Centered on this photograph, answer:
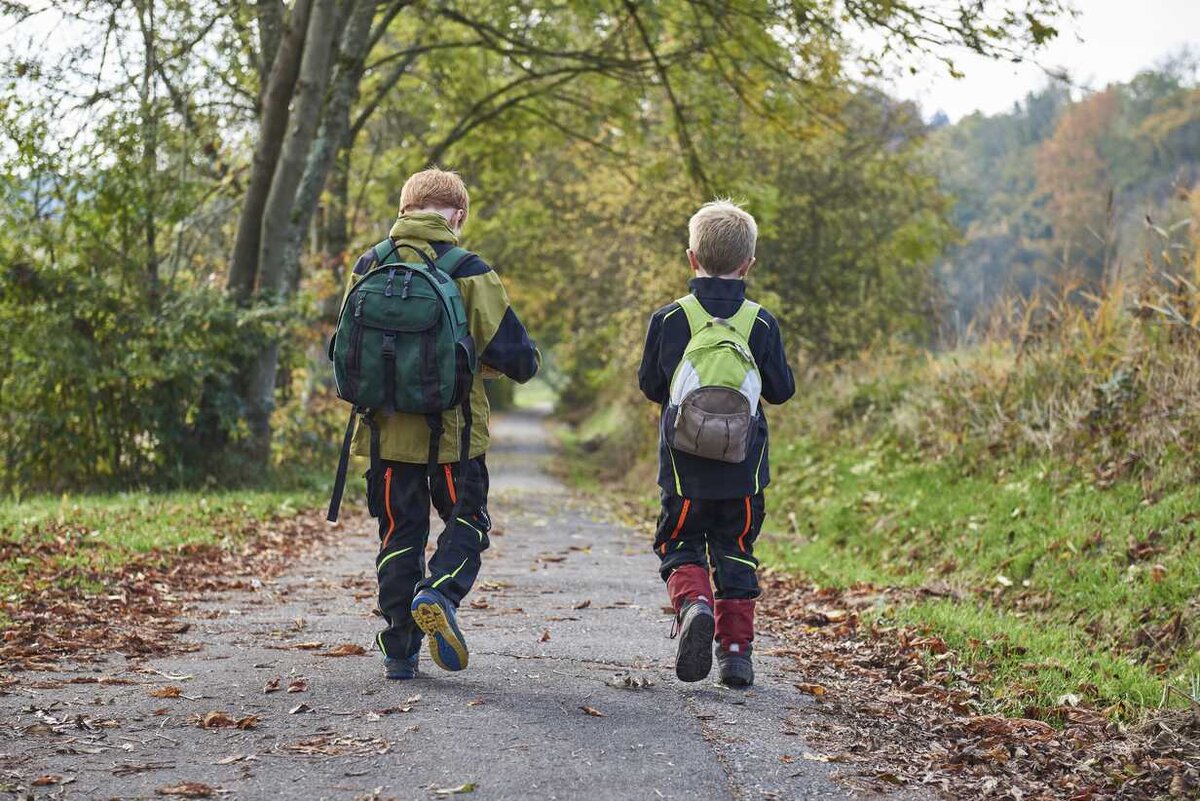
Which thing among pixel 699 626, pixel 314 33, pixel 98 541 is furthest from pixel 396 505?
pixel 314 33

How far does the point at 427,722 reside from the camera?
406 centimetres

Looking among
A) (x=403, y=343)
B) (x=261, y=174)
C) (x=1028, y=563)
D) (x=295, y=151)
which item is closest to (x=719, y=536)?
(x=403, y=343)

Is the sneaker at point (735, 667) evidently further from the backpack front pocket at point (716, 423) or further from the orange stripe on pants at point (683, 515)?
the backpack front pocket at point (716, 423)

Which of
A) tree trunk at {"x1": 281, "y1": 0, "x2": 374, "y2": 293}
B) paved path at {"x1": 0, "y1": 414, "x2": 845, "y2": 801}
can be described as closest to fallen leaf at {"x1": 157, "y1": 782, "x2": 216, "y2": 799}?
paved path at {"x1": 0, "y1": 414, "x2": 845, "y2": 801}

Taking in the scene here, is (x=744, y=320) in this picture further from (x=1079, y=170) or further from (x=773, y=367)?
(x=1079, y=170)

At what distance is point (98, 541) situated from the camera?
26.1 ft

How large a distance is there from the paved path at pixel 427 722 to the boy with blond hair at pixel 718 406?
401mm

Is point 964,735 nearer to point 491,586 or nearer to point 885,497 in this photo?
point 491,586

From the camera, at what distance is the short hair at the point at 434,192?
15.7 ft

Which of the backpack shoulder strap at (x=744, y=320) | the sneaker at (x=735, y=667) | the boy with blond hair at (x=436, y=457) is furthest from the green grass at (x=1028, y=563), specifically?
the boy with blond hair at (x=436, y=457)

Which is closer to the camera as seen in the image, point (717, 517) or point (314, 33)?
point (717, 517)

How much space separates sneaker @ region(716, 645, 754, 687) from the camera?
4785 millimetres

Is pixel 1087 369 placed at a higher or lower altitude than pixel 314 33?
lower

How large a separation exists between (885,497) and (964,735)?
22.0ft
